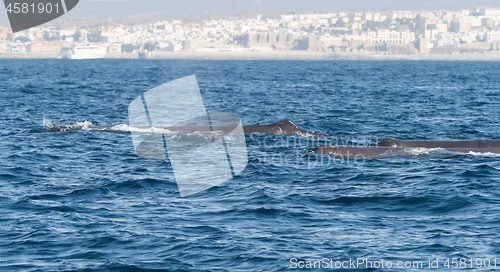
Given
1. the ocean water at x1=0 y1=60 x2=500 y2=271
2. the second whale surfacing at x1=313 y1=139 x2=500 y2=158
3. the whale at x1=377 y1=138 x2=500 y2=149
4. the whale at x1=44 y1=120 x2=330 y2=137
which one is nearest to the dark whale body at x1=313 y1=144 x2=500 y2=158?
the second whale surfacing at x1=313 y1=139 x2=500 y2=158

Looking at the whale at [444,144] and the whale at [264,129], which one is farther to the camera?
the whale at [264,129]

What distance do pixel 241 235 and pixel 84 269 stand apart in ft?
11.5

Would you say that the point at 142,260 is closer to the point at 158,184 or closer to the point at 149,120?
the point at 158,184

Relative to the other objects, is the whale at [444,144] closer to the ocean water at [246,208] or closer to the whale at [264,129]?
the ocean water at [246,208]

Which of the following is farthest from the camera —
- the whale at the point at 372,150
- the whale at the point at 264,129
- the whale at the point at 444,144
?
the whale at the point at 264,129

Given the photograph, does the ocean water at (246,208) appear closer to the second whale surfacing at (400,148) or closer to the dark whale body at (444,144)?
the second whale surfacing at (400,148)

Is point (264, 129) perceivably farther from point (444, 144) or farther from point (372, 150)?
point (444, 144)

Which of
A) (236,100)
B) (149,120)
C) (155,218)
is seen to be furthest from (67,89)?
(155,218)

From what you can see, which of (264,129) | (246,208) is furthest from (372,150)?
(246,208)

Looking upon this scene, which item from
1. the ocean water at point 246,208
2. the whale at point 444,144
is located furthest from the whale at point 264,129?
the whale at point 444,144

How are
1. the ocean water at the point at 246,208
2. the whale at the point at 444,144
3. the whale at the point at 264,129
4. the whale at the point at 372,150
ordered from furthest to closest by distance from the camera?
the whale at the point at 264,129 < the whale at the point at 444,144 < the whale at the point at 372,150 < the ocean water at the point at 246,208

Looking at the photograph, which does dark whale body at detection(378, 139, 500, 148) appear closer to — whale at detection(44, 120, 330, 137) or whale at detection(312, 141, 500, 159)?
whale at detection(312, 141, 500, 159)

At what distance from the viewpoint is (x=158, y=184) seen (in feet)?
56.0

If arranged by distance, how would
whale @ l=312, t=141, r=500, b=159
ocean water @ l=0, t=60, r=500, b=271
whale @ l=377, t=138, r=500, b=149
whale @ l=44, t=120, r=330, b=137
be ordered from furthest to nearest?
whale @ l=44, t=120, r=330, b=137
whale @ l=377, t=138, r=500, b=149
whale @ l=312, t=141, r=500, b=159
ocean water @ l=0, t=60, r=500, b=271
